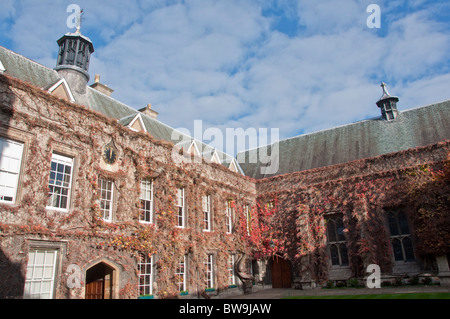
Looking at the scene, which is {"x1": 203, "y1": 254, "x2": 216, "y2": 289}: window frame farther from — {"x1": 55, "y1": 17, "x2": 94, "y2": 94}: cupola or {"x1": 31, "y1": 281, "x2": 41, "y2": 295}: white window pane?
{"x1": 55, "y1": 17, "x2": 94, "y2": 94}: cupola

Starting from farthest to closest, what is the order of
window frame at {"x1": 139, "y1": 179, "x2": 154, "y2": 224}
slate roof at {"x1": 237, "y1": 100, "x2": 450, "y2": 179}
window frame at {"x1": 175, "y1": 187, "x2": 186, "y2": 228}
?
slate roof at {"x1": 237, "y1": 100, "x2": 450, "y2": 179}, window frame at {"x1": 175, "y1": 187, "x2": 186, "y2": 228}, window frame at {"x1": 139, "y1": 179, "x2": 154, "y2": 224}

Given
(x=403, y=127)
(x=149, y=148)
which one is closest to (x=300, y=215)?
(x=403, y=127)

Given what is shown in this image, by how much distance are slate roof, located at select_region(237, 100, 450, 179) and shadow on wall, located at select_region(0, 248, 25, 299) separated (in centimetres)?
1929

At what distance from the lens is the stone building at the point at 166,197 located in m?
10.9

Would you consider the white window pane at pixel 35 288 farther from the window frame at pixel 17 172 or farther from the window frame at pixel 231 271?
the window frame at pixel 231 271

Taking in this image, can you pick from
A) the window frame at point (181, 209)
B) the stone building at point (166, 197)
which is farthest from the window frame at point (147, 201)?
the window frame at point (181, 209)

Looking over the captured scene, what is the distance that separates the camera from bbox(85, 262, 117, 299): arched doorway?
1258 cm

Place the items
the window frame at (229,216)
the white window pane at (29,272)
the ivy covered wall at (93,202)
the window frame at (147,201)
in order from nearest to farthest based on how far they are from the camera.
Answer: the white window pane at (29,272), the ivy covered wall at (93,202), the window frame at (147,201), the window frame at (229,216)

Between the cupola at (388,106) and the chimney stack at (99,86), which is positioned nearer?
the chimney stack at (99,86)

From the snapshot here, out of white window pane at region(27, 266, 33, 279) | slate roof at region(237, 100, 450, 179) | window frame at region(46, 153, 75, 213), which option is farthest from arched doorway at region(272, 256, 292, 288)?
white window pane at region(27, 266, 33, 279)

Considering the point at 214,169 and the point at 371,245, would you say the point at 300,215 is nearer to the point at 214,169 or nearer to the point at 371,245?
the point at 371,245

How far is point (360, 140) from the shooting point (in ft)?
79.3

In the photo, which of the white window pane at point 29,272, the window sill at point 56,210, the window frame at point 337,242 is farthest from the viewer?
the window frame at point 337,242

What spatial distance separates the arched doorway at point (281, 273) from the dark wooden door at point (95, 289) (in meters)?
13.1
